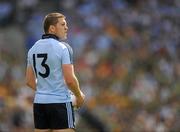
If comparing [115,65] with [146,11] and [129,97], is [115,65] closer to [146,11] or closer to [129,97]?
[129,97]

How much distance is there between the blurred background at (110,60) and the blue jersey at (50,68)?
4977mm

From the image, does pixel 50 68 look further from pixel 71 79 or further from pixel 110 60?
pixel 110 60

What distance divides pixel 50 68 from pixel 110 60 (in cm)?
1017

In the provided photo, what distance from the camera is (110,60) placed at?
1842 centimetres

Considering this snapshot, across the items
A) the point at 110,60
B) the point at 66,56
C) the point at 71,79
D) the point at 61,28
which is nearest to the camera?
the point at 71,79

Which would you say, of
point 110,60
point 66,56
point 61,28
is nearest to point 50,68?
point 66,56

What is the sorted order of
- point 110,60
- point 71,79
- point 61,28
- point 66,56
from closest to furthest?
point 71,79 < point 66,56 < point 61,28 < point 110,60

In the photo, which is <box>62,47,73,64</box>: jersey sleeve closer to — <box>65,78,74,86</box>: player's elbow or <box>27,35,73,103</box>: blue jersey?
<box>27,35,73,103</box>: blue jersey

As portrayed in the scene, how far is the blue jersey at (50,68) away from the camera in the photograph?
27.1ft

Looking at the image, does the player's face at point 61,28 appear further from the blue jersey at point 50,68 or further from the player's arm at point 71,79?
the player's arm at point 71,79

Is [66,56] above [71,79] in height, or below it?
above

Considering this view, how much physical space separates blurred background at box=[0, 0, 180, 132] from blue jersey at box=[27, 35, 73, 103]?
16.3 ft

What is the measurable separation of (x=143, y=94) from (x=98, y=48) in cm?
212

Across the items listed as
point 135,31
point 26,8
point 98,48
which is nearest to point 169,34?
point 135,31
